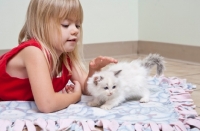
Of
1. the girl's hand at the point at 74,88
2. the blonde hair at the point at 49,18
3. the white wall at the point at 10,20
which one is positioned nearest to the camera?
the blonde hair at the point at 49,18

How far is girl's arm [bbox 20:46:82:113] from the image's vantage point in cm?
106

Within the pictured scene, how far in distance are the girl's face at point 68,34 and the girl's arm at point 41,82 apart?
12 cm

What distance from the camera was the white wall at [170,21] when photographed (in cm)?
226

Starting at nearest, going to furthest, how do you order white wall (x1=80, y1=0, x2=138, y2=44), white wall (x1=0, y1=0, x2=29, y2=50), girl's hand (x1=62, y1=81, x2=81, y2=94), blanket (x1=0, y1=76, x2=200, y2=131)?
1. blanket (x1=0, y1=76, x2=200, y2=131)
2. girl's hand (x1=62, y1=81, x2=81, y2=94)
3. white wall (x1=0, y1=0, x2=29, y2=50)
4. white wall (x1=80, y1=0, x2=138, y2=44)

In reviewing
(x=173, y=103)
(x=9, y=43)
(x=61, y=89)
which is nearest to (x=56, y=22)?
(x=61, y=89)

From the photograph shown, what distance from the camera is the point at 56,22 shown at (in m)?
1.17

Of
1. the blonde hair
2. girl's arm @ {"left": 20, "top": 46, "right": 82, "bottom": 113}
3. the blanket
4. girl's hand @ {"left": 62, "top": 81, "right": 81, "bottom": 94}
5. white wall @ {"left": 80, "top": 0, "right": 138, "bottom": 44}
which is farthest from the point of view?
white wall @ {"left": 80, "top": 0, "right": 138, "bottom": 44}

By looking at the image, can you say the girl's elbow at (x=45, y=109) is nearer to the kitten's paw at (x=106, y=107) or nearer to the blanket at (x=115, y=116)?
the blanket at (x=115, y=116)

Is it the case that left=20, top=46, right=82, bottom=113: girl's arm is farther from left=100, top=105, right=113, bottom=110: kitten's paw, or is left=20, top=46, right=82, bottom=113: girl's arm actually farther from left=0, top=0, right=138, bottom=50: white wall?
left=0, top=0, right=138, bottom=50: white wall

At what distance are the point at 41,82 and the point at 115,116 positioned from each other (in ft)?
0.97

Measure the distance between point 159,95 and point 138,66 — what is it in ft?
0.55

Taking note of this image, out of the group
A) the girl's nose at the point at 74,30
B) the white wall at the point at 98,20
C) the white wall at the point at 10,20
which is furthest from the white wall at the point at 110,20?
the girl's nose at the point at 74,30

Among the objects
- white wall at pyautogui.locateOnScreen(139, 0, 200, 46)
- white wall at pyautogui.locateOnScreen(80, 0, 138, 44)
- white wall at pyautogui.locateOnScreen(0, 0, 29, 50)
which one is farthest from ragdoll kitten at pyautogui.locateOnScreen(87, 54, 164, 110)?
white wall at pyautogui.locateOnScreen(80, 0, 138, 44)

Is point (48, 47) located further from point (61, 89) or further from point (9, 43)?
point (9, 43)
